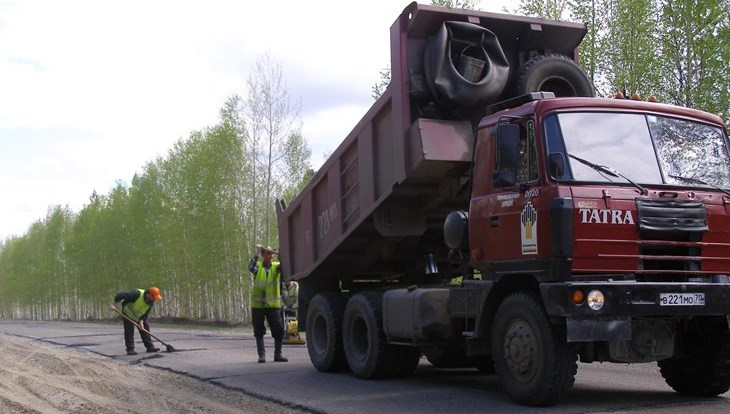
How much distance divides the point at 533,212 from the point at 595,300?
85 cm

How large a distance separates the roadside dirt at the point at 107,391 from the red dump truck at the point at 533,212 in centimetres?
181

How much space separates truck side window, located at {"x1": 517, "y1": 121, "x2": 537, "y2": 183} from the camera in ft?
21.3

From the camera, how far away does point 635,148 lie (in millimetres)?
6512

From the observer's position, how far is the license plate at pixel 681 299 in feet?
19.9

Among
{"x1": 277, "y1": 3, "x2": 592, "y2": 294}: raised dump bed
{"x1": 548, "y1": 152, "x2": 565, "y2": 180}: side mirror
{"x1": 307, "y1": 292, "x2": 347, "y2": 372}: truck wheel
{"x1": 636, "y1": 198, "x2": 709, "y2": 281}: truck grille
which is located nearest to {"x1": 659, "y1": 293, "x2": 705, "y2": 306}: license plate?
{"x1": 636, "y1": 198, "x2": 709, "y2": 281}: truck grille

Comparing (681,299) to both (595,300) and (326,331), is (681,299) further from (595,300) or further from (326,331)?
(326,331)

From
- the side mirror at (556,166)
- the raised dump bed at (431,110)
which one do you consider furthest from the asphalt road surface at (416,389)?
the side mirror at (556,166)

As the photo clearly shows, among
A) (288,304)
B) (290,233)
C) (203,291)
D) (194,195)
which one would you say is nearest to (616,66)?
A: (288,304)

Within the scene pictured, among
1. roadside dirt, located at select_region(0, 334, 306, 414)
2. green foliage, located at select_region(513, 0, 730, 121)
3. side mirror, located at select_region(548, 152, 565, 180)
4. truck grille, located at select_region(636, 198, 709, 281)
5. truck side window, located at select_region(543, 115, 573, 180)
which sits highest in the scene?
green foliage, located at select_region(513, 0, 730, 121)

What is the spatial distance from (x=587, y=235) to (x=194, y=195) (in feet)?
107

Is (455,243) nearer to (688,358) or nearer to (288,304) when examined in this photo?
(688,358)

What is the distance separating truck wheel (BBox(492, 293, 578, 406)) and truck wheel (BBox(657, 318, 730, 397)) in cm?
137

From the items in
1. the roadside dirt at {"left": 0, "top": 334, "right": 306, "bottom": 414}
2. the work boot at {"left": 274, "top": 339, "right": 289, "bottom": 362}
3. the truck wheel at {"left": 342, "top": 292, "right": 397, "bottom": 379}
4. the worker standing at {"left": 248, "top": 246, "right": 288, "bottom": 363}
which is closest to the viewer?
the roadside dirt at {"left": 0, "top": 334, "right": 306, "bottom": 414}

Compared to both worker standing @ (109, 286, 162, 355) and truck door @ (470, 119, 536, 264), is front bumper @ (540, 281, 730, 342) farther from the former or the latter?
worker standing @ (109, 286, 162, 355)
